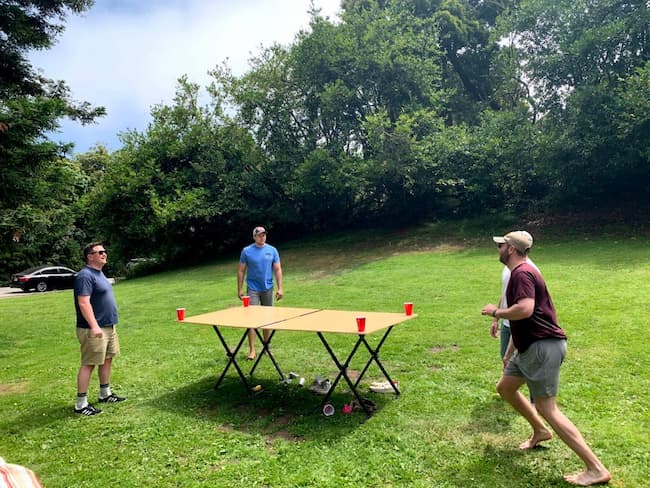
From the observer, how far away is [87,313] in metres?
5.20

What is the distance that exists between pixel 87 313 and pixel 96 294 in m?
0.33

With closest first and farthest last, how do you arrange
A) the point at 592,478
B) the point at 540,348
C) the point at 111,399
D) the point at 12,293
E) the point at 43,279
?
the point at 592,478
the point at 540,348
the point at 111,399
the point at 12,293
the point at 43,279

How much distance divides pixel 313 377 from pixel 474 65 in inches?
1146

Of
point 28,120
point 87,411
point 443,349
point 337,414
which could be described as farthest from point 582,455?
point 28,120

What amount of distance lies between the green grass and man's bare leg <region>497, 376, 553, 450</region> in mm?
107

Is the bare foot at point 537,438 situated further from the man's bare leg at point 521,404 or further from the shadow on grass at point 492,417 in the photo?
the shadow on grass at point 492,417

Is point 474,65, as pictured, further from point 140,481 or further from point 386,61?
point 140,481

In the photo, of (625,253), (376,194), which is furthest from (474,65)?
(625,253)

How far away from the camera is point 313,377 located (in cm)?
632

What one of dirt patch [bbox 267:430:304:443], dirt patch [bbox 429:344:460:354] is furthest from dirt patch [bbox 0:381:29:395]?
dirt patch [bbox 429:344:460:354]

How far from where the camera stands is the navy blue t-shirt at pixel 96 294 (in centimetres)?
528

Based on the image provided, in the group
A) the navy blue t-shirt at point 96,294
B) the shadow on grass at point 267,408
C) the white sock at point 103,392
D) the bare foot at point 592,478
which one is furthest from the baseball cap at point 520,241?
the white sock at point 103,392

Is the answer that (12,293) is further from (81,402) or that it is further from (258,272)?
(81,402)

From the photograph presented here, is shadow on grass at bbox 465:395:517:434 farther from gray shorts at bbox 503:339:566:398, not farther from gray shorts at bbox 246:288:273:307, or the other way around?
gray shorts at bbox 246:288:273:307
